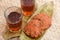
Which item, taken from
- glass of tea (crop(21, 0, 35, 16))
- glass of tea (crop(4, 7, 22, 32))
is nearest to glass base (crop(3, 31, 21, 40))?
glass of tea (crop(4, 7, 22, 32))

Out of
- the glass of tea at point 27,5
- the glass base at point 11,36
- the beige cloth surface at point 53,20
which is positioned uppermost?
the glass of tea at point 27,5

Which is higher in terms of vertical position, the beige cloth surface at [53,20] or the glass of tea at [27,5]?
the glass of tea at [27,5]

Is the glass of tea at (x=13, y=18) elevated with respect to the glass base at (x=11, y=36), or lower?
elevated

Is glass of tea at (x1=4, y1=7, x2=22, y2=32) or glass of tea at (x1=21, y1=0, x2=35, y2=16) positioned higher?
glass of tea at (x1=21, y1=0, x2=35, y2=16)

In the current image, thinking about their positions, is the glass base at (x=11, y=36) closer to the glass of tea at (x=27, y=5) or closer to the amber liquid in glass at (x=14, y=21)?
the amber liquid in glass at (x=14, y=21)

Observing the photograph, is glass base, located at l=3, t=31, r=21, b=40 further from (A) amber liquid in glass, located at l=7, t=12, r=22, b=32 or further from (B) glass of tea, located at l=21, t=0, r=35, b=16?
(B) glass of tea, located at l=21, t=0, r=35, b=16

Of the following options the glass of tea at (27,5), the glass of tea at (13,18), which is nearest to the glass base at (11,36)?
the glass of tea at (13,18)
